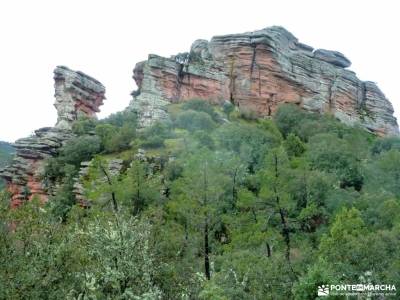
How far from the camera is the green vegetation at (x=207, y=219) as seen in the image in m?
17.7

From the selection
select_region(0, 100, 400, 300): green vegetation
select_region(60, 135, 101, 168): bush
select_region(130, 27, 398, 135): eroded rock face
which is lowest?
select_region(0, 100, 400, 300): green vegetation

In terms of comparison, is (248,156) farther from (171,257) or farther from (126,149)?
(171,257)

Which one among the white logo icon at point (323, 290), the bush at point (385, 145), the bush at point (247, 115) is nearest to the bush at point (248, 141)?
the bush at point (247, 115)

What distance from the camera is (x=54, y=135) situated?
6031 centimetres

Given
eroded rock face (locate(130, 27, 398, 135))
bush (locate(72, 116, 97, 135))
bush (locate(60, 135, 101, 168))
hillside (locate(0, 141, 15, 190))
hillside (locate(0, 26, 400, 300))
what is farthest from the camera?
eroded rock face (locate(130, 27, 398, 135))

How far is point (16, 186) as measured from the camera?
53.1 metres

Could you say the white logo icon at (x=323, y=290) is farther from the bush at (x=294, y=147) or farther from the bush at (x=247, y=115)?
the bush at (x=247, y=115)

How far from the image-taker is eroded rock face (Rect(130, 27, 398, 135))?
72125mm

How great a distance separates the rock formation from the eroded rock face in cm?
673

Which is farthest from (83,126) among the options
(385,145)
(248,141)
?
(385,145)

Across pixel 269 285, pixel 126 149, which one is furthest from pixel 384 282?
pixel 126 149

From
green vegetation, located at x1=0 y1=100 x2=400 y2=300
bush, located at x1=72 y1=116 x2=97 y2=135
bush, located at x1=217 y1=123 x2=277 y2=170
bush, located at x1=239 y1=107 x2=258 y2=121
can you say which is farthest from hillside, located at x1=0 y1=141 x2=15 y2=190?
bush, located at x1=239 y1=107 x2=258 y2=121

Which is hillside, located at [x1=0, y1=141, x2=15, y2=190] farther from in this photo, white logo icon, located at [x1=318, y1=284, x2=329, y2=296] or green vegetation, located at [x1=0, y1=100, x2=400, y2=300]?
white logo icon, located at [x1=318, y1=284, x2=329, y2=296]

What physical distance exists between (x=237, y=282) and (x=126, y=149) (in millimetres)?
36267
